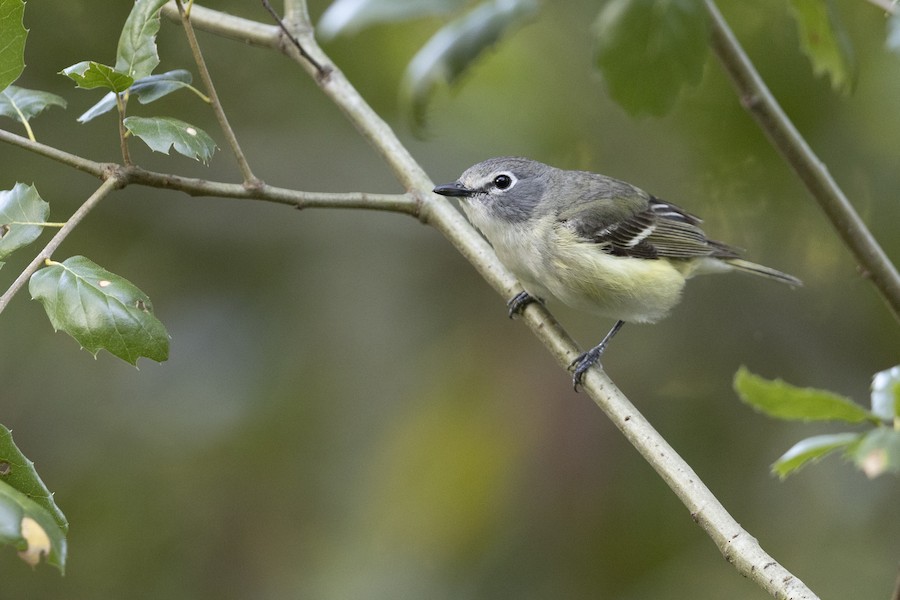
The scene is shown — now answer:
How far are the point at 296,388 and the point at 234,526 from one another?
916mm

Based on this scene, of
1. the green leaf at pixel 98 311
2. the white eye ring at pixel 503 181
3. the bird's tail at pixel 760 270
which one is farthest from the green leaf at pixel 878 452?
the bird's tail at pixel 760 270

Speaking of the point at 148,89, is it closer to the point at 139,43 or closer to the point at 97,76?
the point at 139,43

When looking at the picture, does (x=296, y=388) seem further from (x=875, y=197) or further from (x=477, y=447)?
→ (x=875, y=197)

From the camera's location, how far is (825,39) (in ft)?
8.41

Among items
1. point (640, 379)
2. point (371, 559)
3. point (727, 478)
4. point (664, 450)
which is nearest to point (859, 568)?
point (727, 478)

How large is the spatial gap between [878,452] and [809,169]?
162 centimetres

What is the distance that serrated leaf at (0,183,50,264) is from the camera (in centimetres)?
181

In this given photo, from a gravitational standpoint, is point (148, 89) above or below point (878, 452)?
above

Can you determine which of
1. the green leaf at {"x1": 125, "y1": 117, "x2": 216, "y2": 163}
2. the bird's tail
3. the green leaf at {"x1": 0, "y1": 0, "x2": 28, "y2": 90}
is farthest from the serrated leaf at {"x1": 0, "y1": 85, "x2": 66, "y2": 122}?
the bird's tail

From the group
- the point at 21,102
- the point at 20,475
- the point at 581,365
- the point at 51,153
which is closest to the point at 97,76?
the point at 51,153

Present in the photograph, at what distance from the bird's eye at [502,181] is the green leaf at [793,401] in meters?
2.42

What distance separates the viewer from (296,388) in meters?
5.48

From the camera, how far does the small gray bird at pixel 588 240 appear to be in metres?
3.42

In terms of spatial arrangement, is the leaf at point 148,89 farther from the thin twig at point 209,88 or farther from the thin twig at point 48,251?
the thin twig at point 48,251
